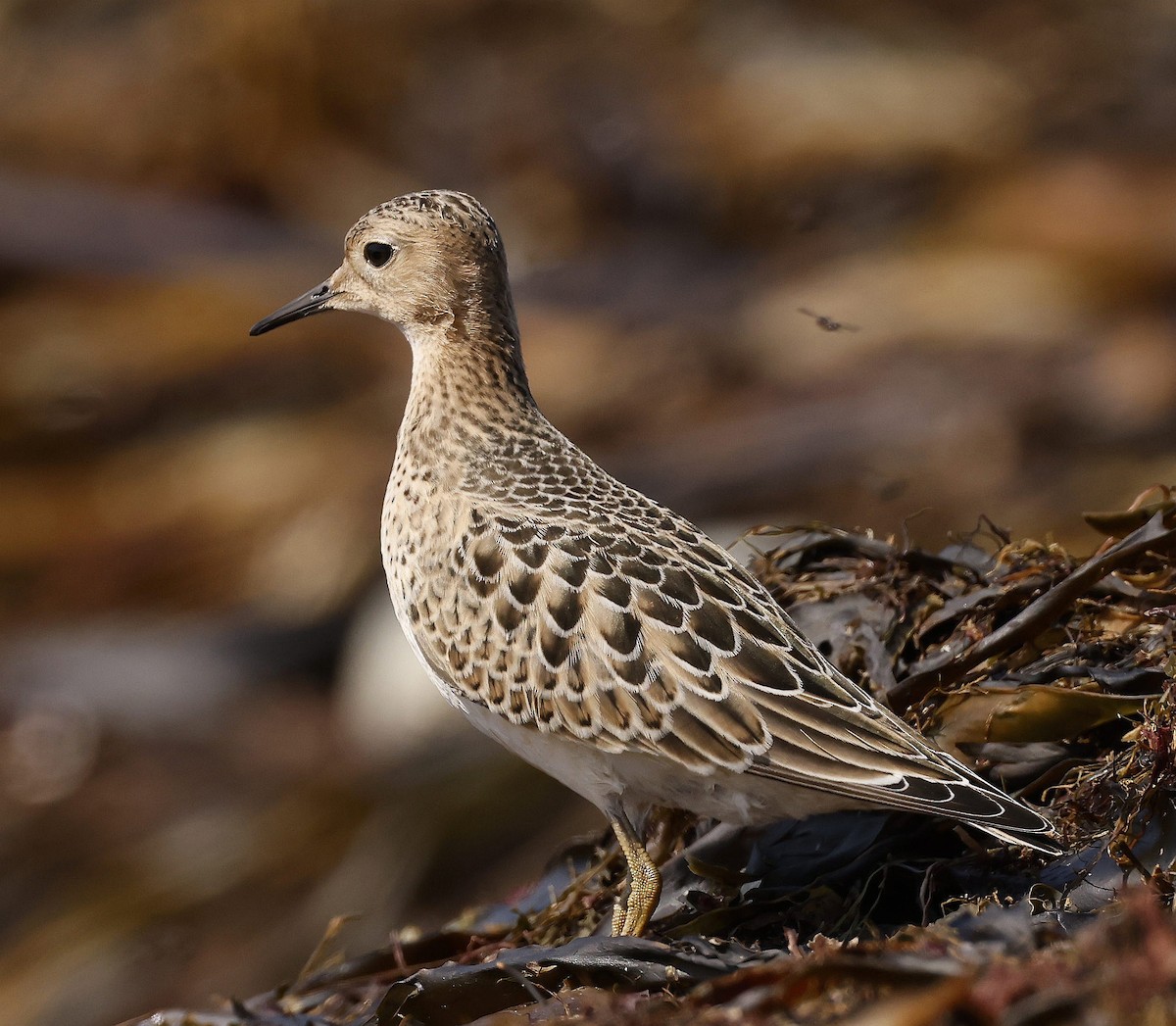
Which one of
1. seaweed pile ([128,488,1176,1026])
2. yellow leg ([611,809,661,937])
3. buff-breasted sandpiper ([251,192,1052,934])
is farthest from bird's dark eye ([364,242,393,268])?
yellow leg ([611,809,661,937])

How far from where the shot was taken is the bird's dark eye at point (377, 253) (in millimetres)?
3814

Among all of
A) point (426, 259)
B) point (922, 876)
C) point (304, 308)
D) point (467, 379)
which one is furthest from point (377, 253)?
point (922, 876)

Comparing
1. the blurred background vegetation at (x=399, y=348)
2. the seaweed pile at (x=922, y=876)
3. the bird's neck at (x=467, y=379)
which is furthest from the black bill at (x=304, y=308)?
the blurred background vegetation at (x=399, y=348)

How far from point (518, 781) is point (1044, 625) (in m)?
3.24

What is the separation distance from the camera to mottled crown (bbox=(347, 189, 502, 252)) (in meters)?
3.78

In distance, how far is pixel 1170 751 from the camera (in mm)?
2617

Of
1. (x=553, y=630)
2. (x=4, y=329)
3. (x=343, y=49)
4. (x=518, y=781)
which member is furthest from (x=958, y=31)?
(x=553, y=630)

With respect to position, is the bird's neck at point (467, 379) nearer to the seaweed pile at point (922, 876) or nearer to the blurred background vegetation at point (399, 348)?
the seaweed pile at point (922, 876)

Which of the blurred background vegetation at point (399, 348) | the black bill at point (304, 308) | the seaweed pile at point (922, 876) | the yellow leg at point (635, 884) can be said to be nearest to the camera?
the seaweed pile at point (922, 876)

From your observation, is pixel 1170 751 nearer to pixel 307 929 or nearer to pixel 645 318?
pixel 307 929

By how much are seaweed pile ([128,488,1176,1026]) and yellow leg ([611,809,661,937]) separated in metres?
0.06

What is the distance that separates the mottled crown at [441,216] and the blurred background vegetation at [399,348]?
263cm

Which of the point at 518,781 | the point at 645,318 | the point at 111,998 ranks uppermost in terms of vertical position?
the point at 645,318

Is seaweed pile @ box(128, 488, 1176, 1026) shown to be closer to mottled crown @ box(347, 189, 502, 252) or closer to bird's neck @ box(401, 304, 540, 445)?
bird's neck @ box(401, 304, 540, 445)
